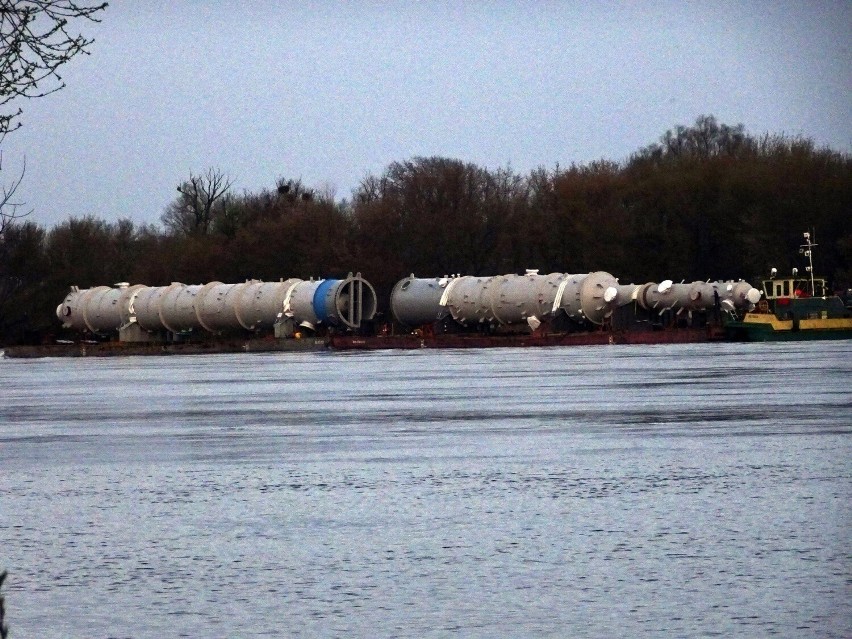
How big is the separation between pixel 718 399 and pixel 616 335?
4012cm

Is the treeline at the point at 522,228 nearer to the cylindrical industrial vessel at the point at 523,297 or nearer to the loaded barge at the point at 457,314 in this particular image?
the loaded barge at the point at 457,314

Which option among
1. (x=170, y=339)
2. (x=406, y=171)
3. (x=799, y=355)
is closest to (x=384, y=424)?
(x=799, y=355)

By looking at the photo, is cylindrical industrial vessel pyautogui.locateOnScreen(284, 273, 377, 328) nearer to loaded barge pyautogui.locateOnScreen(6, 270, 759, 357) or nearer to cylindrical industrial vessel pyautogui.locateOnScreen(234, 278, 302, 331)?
loaded barge pyautogui.locateOnScreen(6, 270, 759, 357)

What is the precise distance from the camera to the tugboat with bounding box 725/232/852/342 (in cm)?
6594

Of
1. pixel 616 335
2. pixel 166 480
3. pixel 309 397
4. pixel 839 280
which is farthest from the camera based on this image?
pixel 839 280

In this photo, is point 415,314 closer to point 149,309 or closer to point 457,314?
point 457,314

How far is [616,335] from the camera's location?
221ft

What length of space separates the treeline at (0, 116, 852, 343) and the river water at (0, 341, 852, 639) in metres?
46.5

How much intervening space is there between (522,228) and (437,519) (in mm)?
81810

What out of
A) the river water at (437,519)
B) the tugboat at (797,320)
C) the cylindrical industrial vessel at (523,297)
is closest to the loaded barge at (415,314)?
the cylindrical industrial vessel at (523,297)

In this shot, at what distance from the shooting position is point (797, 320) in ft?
218

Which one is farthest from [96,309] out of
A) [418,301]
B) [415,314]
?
[418,301]

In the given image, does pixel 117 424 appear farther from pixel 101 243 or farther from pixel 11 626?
pixel 101 243

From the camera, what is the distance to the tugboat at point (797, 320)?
65938 mm
